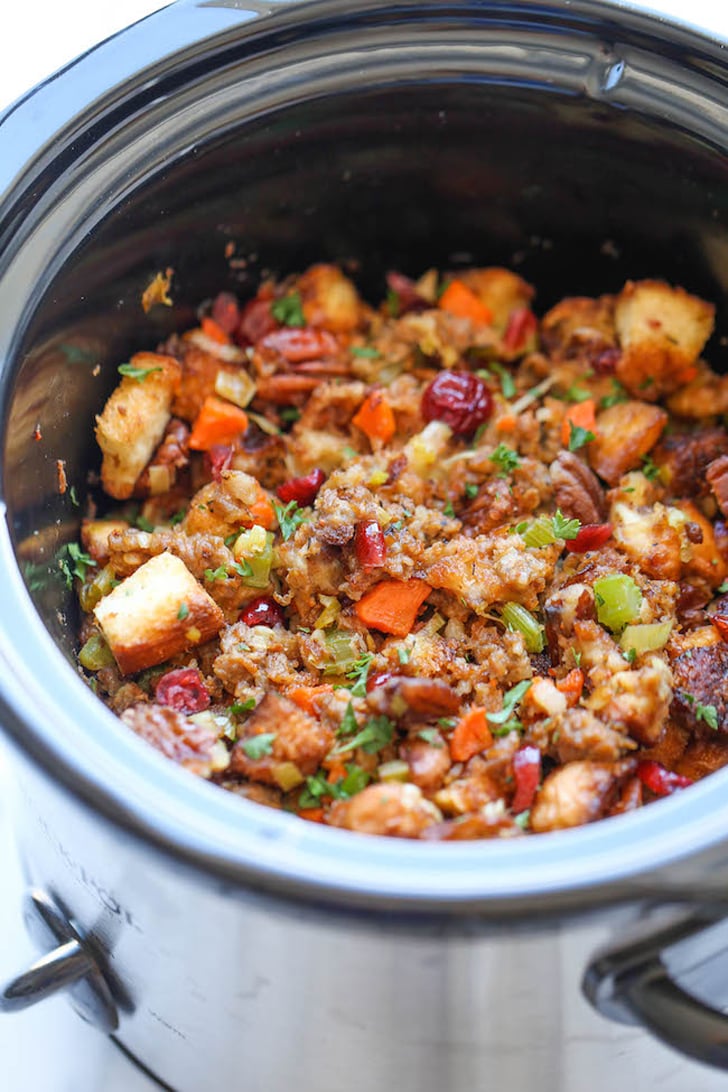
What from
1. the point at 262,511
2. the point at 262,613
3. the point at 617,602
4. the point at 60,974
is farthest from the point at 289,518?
the point at 60,974

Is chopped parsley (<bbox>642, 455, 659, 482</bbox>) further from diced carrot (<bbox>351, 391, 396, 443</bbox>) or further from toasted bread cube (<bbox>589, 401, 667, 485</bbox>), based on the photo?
diced carrot (<bbox>351, 391, 396, 443</bbox>)

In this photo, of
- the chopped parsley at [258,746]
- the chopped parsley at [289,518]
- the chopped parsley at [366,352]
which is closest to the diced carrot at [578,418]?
the chopped parsley at [366,352]

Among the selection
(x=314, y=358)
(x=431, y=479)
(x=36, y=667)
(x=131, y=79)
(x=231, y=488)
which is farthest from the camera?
(x=314, y=358)

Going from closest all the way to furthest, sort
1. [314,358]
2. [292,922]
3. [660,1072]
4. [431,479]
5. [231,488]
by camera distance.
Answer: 1. [292,922]
2. [660,1072]
3. [231,488]
4. [431,479]
5. [314,358]

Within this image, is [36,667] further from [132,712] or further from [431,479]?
[431,479]

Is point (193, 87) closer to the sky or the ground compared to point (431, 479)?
closer to the sky

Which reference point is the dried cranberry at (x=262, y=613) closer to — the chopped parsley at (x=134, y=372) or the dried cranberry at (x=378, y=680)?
the dried cranberry at (x=378, y=680)

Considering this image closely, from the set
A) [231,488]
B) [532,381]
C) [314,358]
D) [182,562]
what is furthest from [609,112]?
[182,562]
